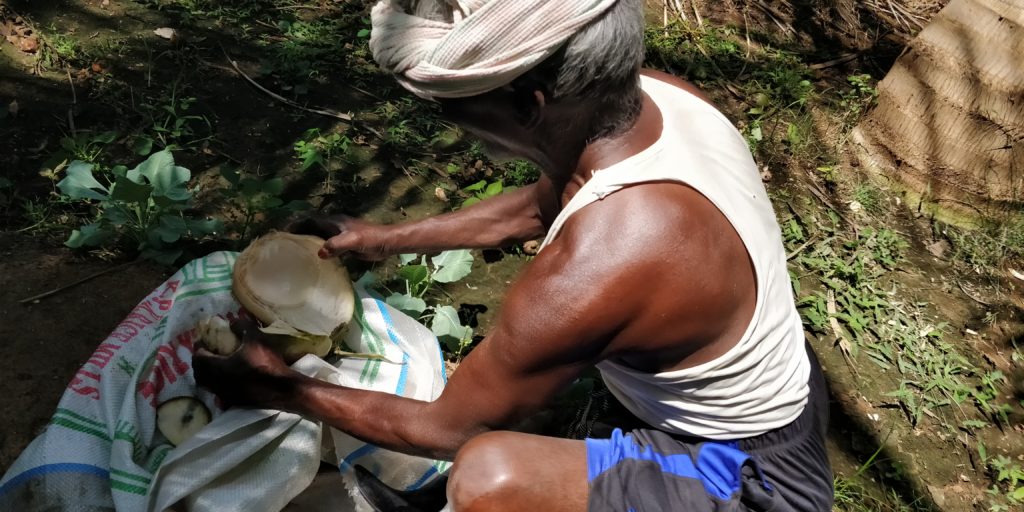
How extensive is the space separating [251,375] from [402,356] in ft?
1.80

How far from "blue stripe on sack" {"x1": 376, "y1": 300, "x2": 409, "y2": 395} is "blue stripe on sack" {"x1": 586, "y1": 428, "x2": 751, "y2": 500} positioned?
0.70 meters

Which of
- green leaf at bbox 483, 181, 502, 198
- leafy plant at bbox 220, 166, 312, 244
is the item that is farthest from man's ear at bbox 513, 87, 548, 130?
green leaf at bbox 483, 181, 502, 198

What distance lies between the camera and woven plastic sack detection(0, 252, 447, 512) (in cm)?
189

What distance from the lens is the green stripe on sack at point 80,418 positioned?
1959mm

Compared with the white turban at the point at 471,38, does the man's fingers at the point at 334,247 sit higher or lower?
lower

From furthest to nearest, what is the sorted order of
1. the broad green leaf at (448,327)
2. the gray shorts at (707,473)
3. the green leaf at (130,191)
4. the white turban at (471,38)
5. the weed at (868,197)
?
1. the weed at (868,197)
2. the broad green leaf at (448,327)
3. the green leaf at (130,191)
4. the gray shorts at (707,473)
5. the white turban at (471,38)

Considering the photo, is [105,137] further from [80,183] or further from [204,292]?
[204,292]

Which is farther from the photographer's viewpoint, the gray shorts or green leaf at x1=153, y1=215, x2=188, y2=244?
green leaf at x1=153, y1=215, x2=188, y2=244

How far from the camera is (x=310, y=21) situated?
161 inches

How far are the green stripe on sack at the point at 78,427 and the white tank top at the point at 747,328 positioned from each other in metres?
1.29

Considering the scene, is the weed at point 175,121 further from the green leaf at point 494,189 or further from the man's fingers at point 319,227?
the green leaf at point 494,189

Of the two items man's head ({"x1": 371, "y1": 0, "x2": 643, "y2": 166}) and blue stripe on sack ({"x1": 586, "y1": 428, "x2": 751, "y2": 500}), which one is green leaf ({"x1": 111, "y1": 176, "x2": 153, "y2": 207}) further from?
blue stripe on sack ({"x1": 586, "y1": 428, "x2": 751, "y2": 500})

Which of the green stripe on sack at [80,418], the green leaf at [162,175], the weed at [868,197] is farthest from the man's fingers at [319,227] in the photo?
the weed at [868,197]

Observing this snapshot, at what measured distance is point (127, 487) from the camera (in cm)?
189
